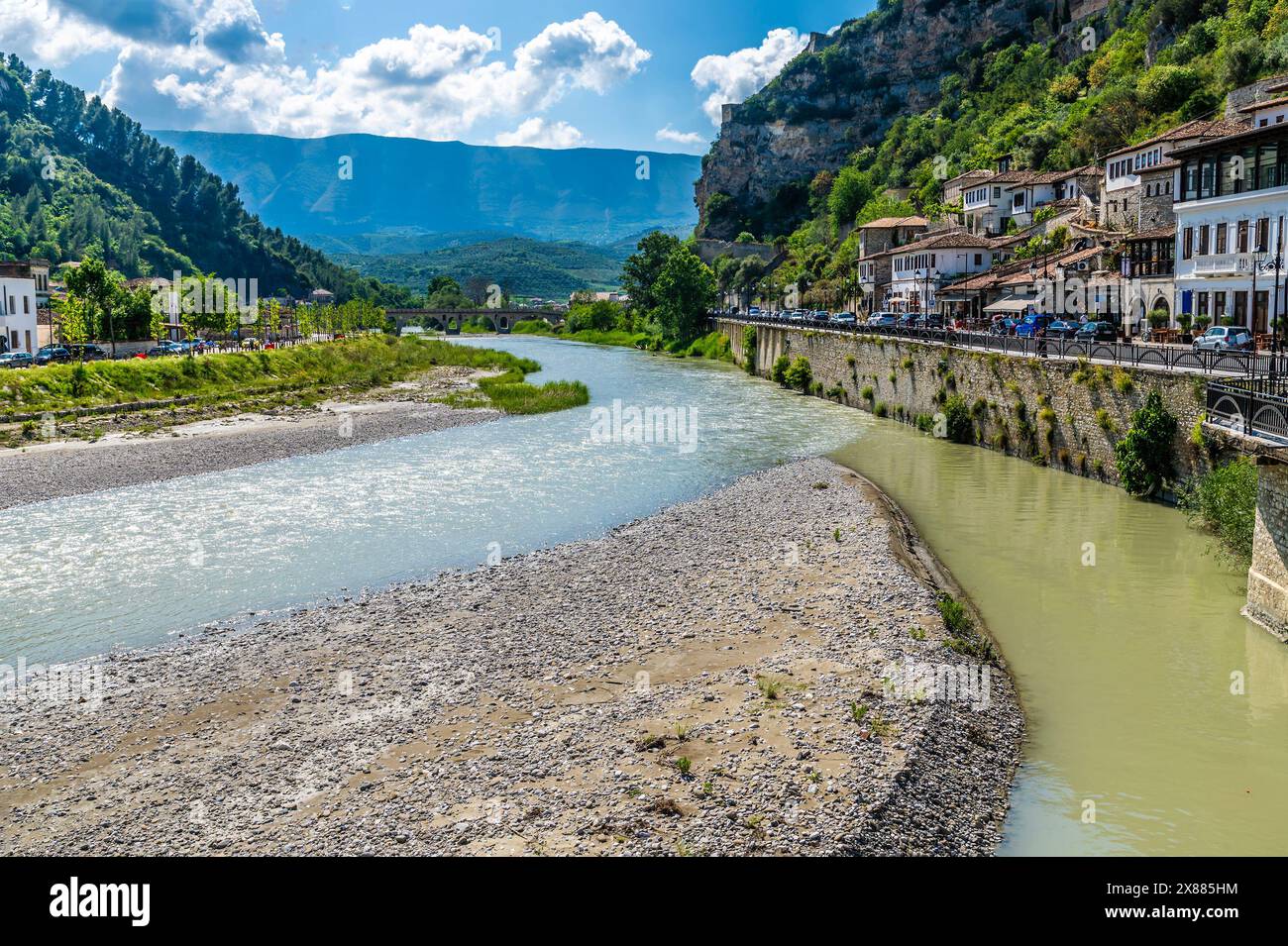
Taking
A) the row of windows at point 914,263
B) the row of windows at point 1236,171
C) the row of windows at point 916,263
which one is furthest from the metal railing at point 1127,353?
the row of windows at point 914,263

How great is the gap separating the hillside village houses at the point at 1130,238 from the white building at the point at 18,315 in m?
66.9

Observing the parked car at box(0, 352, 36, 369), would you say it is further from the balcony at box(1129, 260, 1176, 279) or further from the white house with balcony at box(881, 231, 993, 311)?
the white house with balcony at box(881, 231, 993, 311)

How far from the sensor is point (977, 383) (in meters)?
A: 44.3

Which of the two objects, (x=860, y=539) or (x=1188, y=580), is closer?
(x=1188, y=580)

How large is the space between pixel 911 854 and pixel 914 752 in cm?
239

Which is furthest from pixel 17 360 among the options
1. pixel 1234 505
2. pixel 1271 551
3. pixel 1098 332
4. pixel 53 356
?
pixel 1271 551

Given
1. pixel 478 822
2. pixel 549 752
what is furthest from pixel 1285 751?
pixel 478 822

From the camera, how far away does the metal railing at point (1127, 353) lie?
2802 cm

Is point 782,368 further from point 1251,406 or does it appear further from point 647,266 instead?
point 647,266

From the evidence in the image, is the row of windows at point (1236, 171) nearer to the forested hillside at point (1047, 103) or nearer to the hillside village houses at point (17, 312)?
the forested hillside at point (1047, 103)

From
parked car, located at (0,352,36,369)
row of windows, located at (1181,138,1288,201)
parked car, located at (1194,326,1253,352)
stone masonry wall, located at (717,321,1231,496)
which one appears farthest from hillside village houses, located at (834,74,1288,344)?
parked car, located at (0,352,36,369)

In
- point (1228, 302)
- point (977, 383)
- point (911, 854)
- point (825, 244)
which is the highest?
point (825, 244)

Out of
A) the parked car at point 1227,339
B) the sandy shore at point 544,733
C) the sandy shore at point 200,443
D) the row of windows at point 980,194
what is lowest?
the sandy shore at point 544,733

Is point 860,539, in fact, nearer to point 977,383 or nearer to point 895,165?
point 977,383
